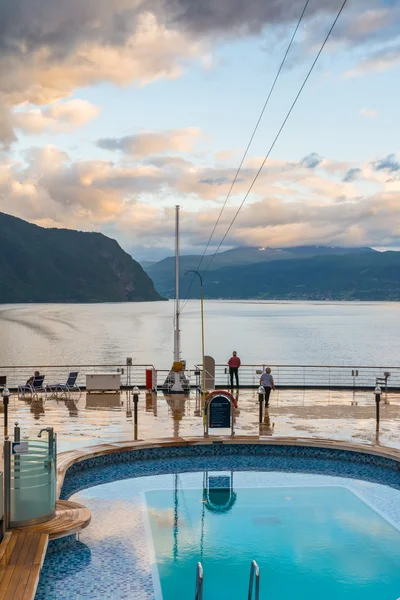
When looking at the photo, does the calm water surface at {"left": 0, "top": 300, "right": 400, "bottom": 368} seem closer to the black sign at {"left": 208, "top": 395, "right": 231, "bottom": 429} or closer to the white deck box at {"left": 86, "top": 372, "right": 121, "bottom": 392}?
the white deck box at {"left": 86, "top": 372, "right": 121, "bottom": 392}

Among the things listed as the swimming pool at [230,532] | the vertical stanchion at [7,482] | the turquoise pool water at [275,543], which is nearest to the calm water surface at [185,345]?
the swimming pool at [230,532]

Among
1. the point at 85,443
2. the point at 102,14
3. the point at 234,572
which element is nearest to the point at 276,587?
the point at 234,572

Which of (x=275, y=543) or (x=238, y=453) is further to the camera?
(x=238, y=453)

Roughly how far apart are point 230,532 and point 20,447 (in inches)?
148

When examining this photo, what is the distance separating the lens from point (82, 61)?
987 inches

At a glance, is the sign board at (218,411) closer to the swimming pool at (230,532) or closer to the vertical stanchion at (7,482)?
the swimming pool at (230,532)

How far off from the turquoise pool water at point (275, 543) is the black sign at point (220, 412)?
99.7 inches

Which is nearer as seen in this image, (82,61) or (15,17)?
(15,17)

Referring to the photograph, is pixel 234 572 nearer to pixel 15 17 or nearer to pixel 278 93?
pixel 278 93

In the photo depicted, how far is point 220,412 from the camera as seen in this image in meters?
14.7

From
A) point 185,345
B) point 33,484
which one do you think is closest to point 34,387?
point 33,484

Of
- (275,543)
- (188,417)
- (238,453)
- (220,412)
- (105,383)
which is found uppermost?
(105,383)

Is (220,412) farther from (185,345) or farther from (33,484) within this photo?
(185,345)

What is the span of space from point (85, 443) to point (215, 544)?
201 inches
